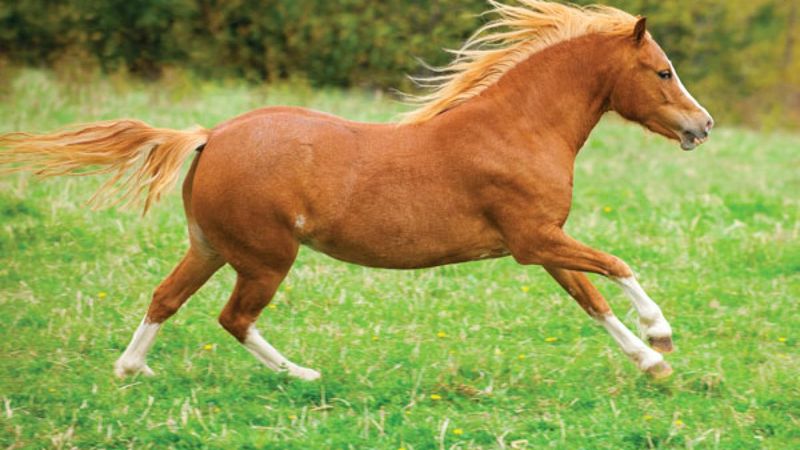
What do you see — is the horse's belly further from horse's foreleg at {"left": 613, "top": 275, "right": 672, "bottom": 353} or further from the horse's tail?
the horse's tail

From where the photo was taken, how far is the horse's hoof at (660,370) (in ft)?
18.6

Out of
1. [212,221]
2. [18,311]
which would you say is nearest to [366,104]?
[18,311]

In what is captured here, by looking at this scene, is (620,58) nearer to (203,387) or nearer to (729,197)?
(203,387)

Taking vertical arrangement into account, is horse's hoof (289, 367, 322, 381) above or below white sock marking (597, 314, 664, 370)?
below

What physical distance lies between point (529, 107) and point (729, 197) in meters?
5.10

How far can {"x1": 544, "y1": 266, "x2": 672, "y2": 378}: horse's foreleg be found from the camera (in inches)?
223

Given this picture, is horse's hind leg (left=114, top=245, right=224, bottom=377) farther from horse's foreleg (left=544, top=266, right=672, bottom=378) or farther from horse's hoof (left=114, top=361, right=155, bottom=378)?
horse's foreleg (left=544, top=266, right=672, bottom=378)

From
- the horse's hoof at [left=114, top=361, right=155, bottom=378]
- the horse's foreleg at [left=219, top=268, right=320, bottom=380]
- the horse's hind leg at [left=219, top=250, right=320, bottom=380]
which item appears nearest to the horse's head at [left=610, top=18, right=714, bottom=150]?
the horse's hind leg at [left=219, top=250, right=320, bottom=380]

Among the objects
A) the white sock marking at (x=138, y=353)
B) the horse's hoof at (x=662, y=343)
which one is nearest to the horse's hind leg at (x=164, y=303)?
the white sock marking at (x=138, y=353)

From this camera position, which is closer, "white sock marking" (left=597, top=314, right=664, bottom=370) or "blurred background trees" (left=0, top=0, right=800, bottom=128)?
"white sock marking" (left=597, top=314, right=664, bottom=370)

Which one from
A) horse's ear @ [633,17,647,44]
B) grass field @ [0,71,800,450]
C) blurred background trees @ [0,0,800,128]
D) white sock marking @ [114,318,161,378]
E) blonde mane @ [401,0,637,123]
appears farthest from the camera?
blurred background trees @ [0,0,800,128]

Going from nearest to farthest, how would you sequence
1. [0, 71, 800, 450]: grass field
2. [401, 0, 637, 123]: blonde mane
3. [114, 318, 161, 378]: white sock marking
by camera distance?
[0, 71, 800, 450]: grass field < [114, 318, 161, 378]: white sock marking < [401, 0, 637, 123]: blonde mane

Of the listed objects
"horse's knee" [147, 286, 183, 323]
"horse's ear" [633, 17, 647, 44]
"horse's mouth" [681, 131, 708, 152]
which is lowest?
"horse's knee" [147, 286, 183, 323]

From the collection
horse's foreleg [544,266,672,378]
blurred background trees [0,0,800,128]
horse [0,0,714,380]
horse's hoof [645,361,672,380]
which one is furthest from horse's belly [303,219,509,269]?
blurred background trees [0,0,800,128]
